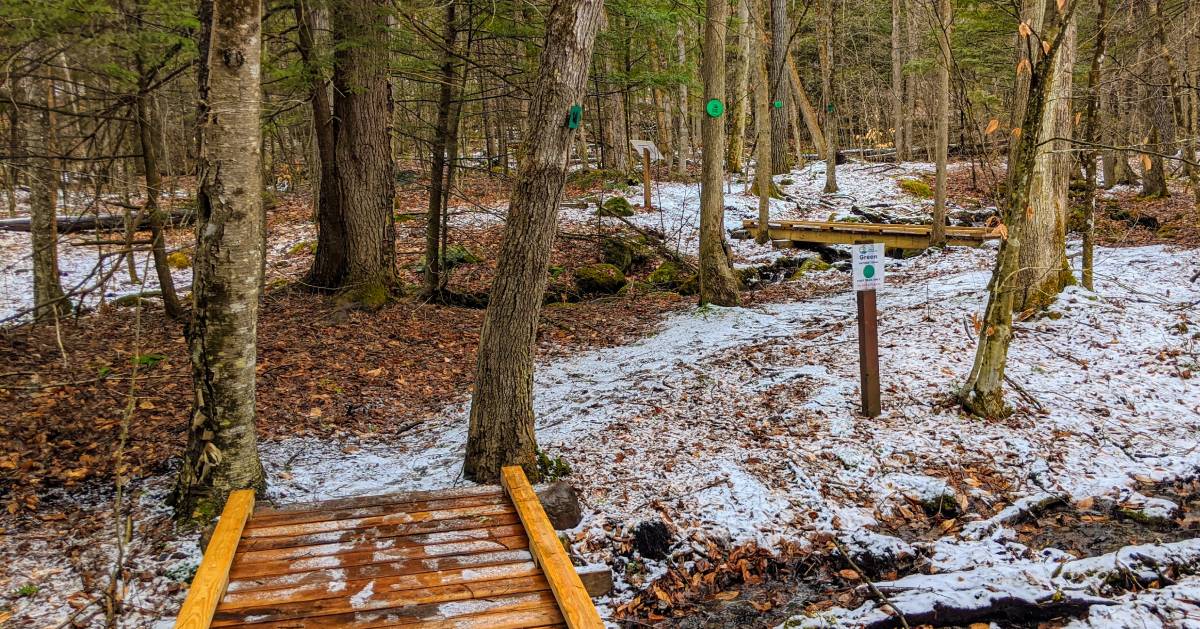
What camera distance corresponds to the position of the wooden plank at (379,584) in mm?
3551

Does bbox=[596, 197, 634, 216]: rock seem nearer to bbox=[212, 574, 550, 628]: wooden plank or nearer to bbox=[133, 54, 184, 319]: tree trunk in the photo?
bbox=[133, 54, 184, 319]: tree trunk

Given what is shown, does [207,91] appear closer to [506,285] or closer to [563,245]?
[506,285]

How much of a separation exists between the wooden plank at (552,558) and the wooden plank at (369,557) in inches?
6.1

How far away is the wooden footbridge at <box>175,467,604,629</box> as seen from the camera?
3424mm

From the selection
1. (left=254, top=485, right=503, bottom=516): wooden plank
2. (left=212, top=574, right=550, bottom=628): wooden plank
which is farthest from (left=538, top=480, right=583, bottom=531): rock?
(left=212, top=574, right=550, bottom=628): wooden plank

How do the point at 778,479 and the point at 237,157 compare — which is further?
the point at 778,479

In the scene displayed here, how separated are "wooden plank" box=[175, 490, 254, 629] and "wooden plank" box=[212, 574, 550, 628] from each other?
119 mm

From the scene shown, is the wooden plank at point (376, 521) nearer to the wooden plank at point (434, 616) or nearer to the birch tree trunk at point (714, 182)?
the wooden plank at point (434, 616)

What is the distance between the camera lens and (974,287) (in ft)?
32.8

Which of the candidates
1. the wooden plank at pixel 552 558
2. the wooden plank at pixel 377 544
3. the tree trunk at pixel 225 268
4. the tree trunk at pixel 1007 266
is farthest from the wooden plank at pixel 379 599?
the tree trunk at pixel 1007 266

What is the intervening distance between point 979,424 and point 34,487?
7.37 meters

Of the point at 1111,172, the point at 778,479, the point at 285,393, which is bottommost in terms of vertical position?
the point at 778,479

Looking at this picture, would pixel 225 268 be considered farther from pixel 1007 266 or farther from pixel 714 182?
pixel 714 182

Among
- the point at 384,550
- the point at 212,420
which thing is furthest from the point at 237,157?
the point at 384,550
